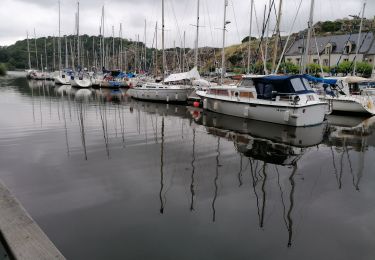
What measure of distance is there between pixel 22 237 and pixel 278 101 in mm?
18022

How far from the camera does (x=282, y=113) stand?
1941 centimetres

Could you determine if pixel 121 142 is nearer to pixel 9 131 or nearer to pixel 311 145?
pixel 9 131

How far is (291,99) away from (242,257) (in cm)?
1512

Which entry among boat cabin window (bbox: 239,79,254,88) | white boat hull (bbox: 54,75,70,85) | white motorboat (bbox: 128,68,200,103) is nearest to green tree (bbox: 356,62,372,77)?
white motorboat (bbox: 128,68,200,103)

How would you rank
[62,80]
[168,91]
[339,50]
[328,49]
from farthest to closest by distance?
[328,49], [339,50], [62,80], [168,91]

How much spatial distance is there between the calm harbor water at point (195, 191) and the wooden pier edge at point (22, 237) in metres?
1.64

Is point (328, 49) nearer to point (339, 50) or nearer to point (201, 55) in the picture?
point (339, 50)

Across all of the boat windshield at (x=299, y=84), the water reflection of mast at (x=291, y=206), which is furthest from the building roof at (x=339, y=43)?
the water reflection of mast at (x=291, y=206)

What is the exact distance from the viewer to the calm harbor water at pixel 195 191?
6.12 metres

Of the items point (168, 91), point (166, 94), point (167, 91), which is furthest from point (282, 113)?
point (166, 94)

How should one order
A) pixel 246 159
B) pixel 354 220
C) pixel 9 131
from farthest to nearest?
pixel 9 131 → pixel 246 159 → pixel 354 220

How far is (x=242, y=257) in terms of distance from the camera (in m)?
5.69

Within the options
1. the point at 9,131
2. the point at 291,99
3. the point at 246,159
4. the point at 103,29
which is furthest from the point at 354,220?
the point at 103,29

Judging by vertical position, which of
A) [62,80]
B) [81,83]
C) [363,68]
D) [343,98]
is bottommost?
[343,98]
